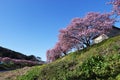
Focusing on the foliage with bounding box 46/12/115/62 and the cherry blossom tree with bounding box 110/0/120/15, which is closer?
the cherry blossom tree with bounding box 110/0/120/15

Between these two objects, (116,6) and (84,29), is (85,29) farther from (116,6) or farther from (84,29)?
(116,6)

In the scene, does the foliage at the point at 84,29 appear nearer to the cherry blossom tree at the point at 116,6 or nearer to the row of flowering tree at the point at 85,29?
the row of flowering tree at the point at 85,29

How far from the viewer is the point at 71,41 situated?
129 ft

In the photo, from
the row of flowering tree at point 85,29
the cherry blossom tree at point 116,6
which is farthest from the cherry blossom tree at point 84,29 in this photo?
the cherry blossom tree at point 116,6

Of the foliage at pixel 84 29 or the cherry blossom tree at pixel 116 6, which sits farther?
the foliage at pixel 84 29

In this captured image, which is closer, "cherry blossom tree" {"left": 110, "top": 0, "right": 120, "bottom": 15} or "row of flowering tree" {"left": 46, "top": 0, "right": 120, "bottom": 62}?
"cherry blossom tree" {"left": 110, "top": 0, "right": 120, "bottom": 15}

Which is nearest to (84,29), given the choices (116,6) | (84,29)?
(84,29)

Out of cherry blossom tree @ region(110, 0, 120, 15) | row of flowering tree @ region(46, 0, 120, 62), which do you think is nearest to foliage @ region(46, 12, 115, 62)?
row of flowering tree @ region(46, 0, 120, 62)

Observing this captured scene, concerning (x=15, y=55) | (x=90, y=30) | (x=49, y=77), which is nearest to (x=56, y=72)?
(x=49, y=77)

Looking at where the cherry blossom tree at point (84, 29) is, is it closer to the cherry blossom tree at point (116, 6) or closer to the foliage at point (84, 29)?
the foliage at point (84, 29)

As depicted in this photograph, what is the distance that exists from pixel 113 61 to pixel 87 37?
24.5m

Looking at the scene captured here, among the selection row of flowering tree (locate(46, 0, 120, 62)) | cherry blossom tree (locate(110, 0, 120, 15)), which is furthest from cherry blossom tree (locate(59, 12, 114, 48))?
cherry blossom tree (locate(110, 0, 120, 15))

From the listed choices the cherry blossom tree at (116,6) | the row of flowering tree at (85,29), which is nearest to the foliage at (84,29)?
the row of flowering tree at (85,29)

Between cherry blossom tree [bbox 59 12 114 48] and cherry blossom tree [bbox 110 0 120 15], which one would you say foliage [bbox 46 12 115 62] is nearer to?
cherry blossom tree [bbox 59 12 114 48]
